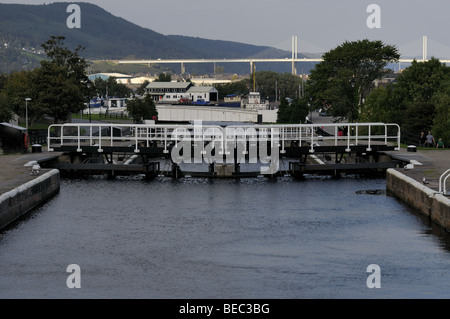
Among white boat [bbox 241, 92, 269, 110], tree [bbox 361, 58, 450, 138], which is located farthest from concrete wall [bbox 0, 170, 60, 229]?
white boat [bbox 241, 92, 269, 110]

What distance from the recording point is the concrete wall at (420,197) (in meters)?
33.0

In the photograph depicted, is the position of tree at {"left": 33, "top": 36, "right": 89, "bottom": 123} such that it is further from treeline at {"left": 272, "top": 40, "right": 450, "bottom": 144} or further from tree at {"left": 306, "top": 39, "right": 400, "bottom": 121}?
tree at {"left": 306, "top": 39, "right": 400, "bottom": 121}

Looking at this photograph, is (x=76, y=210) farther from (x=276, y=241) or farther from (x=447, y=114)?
(x=447, y=114)

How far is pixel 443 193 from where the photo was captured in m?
34.5

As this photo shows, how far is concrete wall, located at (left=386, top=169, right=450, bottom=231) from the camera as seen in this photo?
33000 mm

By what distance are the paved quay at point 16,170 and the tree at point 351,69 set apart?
66.8m

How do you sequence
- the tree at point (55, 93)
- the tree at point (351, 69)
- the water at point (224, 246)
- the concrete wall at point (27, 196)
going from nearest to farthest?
the water at point (224, 246) < the concrete wall at point (27, 196) < the tree at point (55, 93) < the tree at point (351, 69)

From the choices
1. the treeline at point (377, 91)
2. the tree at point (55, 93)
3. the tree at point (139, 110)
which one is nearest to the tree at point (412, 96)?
the treeline at point (377, 91)

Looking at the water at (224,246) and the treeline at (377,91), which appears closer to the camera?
the water at (224,246)

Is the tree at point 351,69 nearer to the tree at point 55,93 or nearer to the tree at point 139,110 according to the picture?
the tree at point 139,110

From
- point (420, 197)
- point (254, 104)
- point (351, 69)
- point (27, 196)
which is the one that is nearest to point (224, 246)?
point (420, 197)
